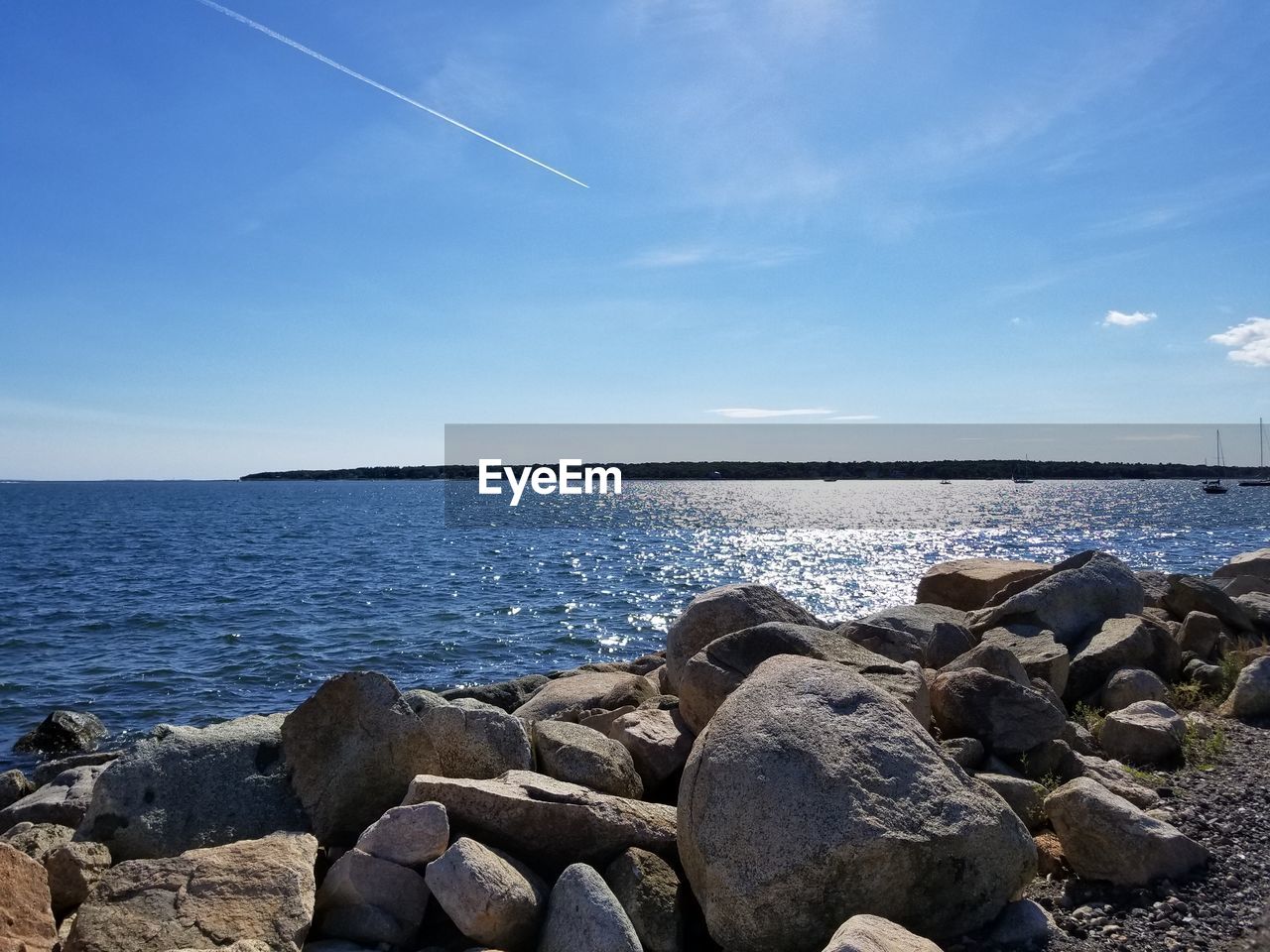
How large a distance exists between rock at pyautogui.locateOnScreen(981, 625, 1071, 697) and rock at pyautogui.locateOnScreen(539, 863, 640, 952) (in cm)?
532

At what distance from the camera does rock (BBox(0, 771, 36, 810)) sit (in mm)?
11290

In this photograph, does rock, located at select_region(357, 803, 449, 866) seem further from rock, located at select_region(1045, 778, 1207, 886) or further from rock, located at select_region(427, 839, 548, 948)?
rock, located at select_region(1045, 778, 1207, 886)

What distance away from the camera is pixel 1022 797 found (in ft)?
20.8

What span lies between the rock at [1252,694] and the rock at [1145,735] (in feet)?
3.33

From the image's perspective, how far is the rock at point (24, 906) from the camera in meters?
4.31

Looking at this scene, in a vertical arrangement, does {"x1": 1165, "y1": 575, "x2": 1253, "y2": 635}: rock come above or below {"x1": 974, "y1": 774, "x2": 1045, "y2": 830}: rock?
above

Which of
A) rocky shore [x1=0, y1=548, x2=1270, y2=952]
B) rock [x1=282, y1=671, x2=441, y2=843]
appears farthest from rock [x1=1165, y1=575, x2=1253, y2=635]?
rock [x1=282, y1=671, x2=441, y2=843]

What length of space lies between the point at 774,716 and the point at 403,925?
2.30 m

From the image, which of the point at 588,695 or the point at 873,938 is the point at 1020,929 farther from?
the point at 588,695

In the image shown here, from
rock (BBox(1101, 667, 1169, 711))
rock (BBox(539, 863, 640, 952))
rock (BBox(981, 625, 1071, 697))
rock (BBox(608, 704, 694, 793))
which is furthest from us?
rock (BBox(981, 625, 1071, 697))

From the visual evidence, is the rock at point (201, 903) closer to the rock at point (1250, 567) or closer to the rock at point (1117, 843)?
the rock at point (1117, 843)

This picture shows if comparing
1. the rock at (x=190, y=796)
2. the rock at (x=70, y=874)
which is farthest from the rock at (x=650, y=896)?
the rock at (x=70, y=874)

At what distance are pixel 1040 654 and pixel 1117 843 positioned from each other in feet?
13.8

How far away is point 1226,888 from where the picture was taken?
5.25m
